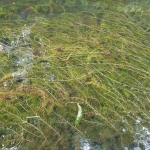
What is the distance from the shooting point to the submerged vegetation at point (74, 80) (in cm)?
305

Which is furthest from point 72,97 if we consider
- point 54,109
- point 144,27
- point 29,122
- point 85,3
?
point 85,3

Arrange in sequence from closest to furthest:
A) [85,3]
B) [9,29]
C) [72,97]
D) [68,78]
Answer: [72,97] → [68,78] → [9,29] → [85,3]

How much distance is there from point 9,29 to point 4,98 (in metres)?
1.68

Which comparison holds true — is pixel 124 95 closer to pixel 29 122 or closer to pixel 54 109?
pixel 54 109

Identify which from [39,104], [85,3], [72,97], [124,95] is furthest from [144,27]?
[39,104]

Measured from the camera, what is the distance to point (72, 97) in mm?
3352

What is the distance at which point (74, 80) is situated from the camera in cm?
359

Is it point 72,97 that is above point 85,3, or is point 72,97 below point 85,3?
below

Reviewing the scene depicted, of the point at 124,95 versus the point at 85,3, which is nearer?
the point at 124,95

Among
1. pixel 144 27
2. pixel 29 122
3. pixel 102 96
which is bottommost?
pixel 29 122

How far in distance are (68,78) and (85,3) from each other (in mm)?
2454

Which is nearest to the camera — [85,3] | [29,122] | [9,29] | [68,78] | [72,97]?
[29,122]

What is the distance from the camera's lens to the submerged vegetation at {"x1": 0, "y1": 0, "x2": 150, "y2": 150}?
3047 millimetres

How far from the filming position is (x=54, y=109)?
327 centimetres
